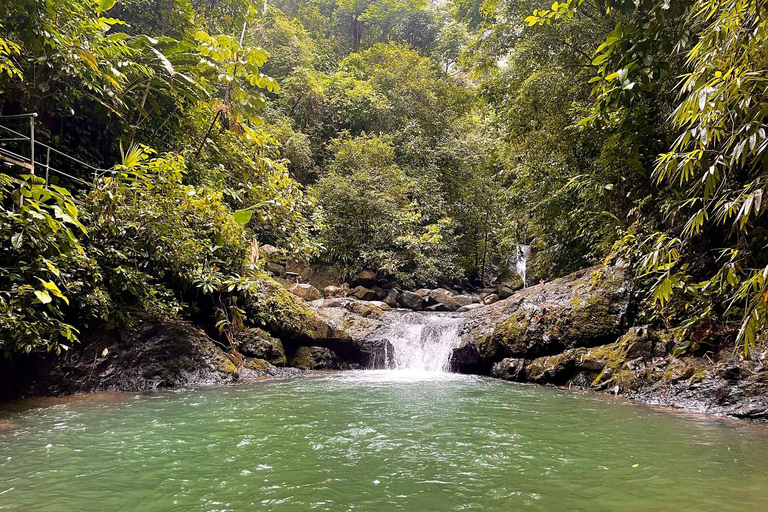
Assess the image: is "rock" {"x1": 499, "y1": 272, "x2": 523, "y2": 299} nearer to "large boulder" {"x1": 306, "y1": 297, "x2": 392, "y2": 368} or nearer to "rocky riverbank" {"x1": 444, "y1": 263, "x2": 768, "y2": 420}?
"rocky riverbank" {"x1": 444, "y1": 263, "x2": 768, "y2": 420}

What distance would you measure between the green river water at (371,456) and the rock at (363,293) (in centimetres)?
986

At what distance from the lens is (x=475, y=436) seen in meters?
4.40

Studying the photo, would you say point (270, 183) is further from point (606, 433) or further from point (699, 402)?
point (699, 402)

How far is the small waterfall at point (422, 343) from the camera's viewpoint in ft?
35.7

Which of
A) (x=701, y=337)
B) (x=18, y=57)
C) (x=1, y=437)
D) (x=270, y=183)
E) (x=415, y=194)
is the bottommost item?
(x=1, y=437)

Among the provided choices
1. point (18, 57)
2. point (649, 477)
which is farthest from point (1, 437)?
point (649, 477)

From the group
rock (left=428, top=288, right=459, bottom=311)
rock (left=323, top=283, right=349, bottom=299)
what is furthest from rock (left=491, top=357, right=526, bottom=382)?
rock (left=323, top=283, right=349, bottom=299)

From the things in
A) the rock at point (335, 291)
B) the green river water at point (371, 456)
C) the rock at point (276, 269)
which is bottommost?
the green river water at point (371, 456)

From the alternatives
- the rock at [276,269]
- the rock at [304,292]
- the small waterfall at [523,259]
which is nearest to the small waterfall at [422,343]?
the rock at [304,292]

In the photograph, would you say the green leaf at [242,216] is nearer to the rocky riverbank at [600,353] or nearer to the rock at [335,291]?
the rocky riverbank at [600,353]

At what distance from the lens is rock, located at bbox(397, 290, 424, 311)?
52.5 feet

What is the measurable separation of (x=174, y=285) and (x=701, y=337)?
8.92m

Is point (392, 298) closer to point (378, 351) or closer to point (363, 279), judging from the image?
point (363, 279)

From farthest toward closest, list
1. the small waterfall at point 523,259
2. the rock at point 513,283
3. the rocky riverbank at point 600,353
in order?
the rock at point 513,283 < the small waterfall at point 523,259 < the rocky riverbank at point 600,353
